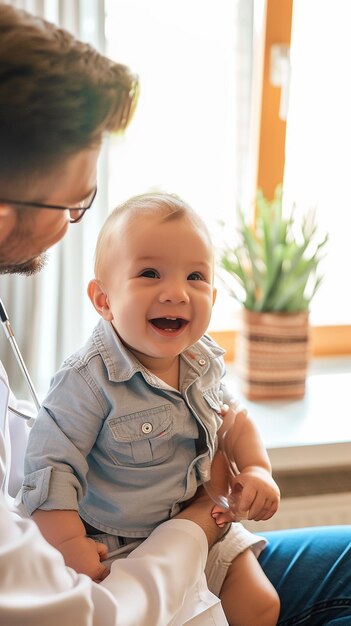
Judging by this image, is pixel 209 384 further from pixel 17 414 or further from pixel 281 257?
→ pixel 281 257

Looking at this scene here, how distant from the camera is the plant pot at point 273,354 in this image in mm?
2008

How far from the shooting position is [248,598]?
1.24 meters

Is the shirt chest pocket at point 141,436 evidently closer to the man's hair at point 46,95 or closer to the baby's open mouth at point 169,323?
the baby's open mouth at point 169,323

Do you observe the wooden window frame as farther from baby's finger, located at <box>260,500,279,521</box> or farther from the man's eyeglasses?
the man's eyeglasses

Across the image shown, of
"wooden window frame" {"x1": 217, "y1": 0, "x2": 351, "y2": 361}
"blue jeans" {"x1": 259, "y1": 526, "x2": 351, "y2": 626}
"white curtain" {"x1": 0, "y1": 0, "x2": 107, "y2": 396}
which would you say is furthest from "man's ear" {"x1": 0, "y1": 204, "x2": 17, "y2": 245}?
"wooden window frame" {"x1": 217, "y1": 0, "x2": 351, "y2": 361}

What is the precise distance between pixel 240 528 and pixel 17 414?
1.51ft

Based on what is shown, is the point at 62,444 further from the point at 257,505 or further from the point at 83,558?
the point at 257,505

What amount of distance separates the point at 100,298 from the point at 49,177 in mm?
425

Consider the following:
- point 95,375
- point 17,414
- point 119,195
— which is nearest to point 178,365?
point 95,375

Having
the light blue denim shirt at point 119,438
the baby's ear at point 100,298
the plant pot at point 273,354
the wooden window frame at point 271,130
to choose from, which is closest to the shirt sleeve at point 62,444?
the light blue denim shirt at point 119,438

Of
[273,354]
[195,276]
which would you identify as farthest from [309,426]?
[195,276]

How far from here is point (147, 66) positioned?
6.95 feet

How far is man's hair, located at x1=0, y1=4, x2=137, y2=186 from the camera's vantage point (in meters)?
0.77

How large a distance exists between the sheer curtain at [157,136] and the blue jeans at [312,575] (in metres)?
0.79
